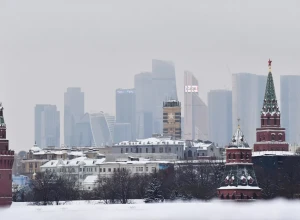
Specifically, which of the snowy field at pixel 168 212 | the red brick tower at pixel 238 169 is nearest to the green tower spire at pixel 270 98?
the red brick tower at pixel 238 169

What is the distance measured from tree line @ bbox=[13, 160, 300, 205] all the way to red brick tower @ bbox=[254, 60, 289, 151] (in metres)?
2.91

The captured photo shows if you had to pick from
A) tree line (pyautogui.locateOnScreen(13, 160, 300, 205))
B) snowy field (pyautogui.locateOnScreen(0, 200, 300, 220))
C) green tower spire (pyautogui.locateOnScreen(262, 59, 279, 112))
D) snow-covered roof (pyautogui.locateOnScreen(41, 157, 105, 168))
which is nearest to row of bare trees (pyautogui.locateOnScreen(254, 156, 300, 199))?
tree line (pyautogui.locateOnScreen(13, 160, 300, 205))

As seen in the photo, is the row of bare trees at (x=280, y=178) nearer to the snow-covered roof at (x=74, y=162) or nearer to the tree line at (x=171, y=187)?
the tree line at (x=171, y=187)

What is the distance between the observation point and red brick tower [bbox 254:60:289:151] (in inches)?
5842

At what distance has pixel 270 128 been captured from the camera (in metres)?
150

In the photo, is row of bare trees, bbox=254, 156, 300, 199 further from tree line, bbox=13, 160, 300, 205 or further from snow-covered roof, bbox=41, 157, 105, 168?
snow-covered roof, bbox=41, 157, 105, 168

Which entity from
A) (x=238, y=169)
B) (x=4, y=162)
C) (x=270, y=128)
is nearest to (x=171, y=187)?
(x=238, y=169)

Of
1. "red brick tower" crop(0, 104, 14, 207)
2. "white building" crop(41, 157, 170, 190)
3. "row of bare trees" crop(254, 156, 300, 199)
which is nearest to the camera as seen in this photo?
"row of bare trees" crop(254, 156, 300, 199)

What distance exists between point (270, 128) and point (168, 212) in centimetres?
6956

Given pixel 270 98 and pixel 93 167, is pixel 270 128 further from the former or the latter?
pixel 93 167

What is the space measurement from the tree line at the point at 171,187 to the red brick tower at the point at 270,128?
2.91 m

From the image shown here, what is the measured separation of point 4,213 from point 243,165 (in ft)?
111

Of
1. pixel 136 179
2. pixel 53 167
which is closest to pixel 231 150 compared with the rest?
pixel 136 179

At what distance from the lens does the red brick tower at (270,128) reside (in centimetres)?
14838
